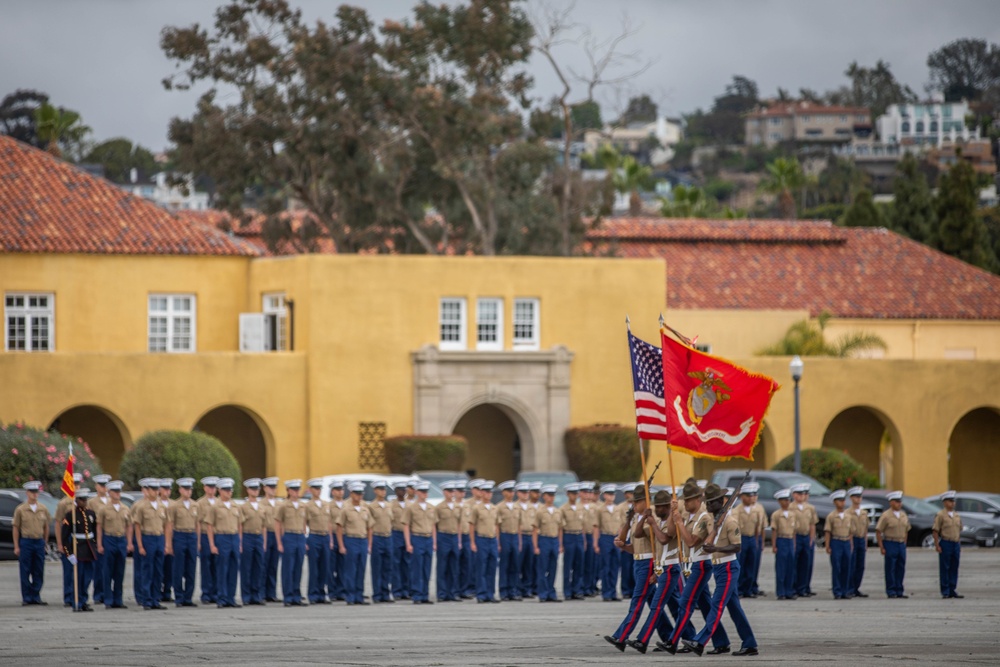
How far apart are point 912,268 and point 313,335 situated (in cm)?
2146

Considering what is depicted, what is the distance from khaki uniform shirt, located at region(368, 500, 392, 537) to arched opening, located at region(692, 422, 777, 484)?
59.5 ft

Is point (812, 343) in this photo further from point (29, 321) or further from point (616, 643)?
point (616, 643)

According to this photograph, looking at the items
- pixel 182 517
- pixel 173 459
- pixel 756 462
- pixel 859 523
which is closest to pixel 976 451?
pixel 756 462

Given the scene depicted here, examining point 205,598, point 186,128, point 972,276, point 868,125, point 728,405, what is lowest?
point 205,598

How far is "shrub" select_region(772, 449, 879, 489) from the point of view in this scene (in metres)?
39.3

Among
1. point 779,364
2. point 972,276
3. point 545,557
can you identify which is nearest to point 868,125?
point 972,276

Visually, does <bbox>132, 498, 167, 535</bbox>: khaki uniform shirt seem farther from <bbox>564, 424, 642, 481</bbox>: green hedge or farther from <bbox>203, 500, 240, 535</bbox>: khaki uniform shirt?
<bbox>564, 424, 642, 481</bbox>: green hedge

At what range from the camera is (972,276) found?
172 ft

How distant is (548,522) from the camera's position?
78.0ft

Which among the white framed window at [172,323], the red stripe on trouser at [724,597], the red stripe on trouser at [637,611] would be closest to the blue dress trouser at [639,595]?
the red stripe on trouser at [637,611]

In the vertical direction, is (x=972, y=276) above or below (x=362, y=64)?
below

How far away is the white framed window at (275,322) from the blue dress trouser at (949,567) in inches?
819

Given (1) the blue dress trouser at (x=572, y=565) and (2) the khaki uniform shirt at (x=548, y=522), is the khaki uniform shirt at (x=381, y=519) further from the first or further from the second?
(1) the blue dress trouser at (x=572, y=565)

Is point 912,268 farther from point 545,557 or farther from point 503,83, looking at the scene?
point 545,557
